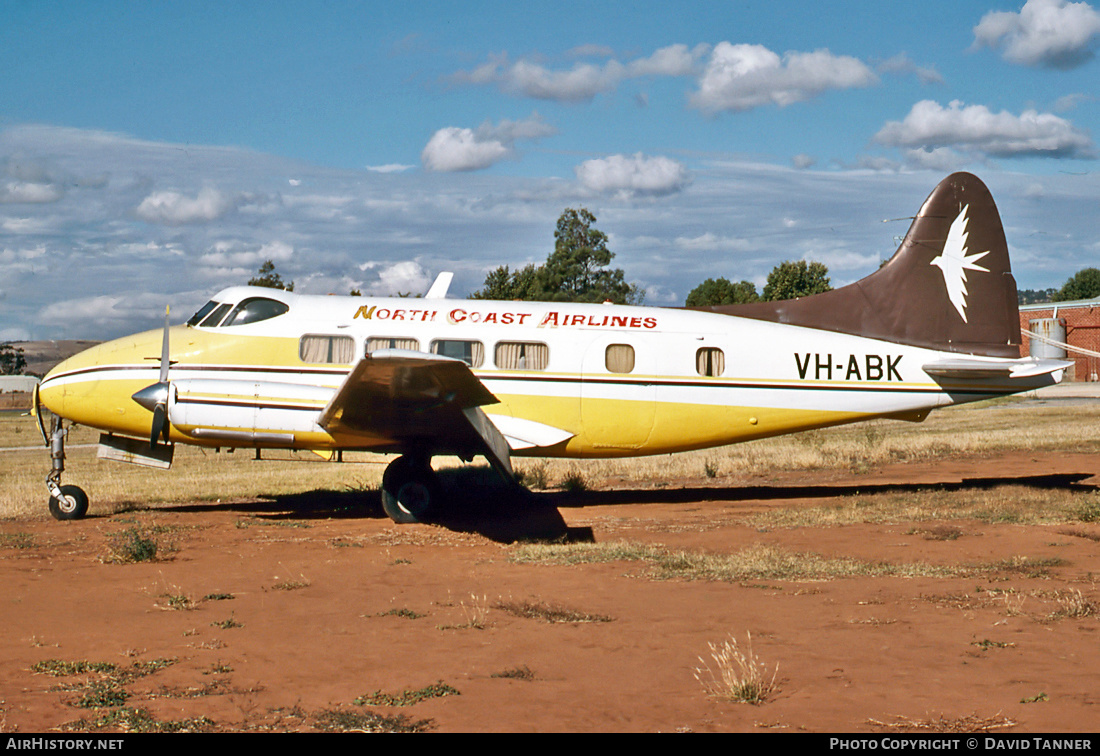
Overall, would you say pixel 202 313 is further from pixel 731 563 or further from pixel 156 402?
pixel 731 563

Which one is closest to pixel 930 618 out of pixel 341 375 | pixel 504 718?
pixel 504 718

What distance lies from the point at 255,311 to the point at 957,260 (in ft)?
42.9

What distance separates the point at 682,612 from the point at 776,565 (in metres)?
2.57

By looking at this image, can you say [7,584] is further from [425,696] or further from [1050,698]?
[1050,698]

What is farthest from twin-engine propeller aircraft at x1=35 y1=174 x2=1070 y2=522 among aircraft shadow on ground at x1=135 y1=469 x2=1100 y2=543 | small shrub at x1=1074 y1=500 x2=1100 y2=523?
small shrub at x1=1074 y1=500 x2=1100 y2=523

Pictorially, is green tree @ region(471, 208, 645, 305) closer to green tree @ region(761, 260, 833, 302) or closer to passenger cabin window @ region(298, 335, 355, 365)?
green tree @ region(761, 260, 833, 302)

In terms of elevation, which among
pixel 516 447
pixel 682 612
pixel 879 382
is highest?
pixel 879 382

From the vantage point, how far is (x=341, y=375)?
14617 millimetres

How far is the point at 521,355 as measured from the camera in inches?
593

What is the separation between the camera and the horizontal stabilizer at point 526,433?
14688 millimetres

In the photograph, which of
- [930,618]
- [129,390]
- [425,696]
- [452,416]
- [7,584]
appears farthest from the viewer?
[129,390]

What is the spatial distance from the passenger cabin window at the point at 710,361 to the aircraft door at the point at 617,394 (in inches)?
32.6
